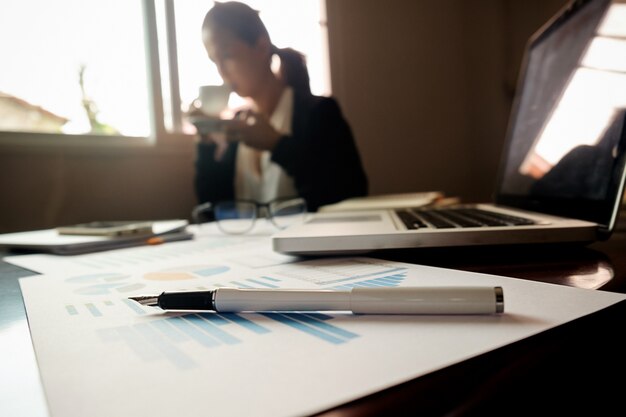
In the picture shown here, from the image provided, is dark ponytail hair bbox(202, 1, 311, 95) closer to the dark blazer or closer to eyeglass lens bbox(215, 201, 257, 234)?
the dark blazer

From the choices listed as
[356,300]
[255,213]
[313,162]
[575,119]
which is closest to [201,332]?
[356,300]

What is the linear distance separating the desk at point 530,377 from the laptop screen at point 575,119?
132 mm

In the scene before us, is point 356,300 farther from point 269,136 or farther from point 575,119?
point 269,136

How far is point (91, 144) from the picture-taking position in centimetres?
117

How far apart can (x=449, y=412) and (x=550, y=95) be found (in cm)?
58

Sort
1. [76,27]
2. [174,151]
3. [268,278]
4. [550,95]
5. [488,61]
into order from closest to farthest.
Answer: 1. [268,278]
2. [550,95]
3. [76,27]
4. [174,151]
5. [488,61]

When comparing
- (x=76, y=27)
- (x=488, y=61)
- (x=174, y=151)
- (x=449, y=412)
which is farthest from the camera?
(x=488, y=61)

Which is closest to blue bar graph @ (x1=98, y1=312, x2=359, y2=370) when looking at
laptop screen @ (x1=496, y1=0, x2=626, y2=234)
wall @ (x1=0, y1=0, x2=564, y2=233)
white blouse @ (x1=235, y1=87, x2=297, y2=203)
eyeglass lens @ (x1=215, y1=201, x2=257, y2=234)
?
laptop screen @ (x1=496, y1=0, x2=626, y2=234)

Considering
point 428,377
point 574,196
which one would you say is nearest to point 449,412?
point 428,377

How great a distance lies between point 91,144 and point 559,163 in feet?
3.64

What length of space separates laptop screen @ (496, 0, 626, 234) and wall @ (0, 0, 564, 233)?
1.01 meters

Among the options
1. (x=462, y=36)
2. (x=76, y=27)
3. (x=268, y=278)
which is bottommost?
(x=268, y=278)

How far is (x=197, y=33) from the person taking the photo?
4.69 ft

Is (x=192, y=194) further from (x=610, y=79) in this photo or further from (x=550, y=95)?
(x=610, y=79)
